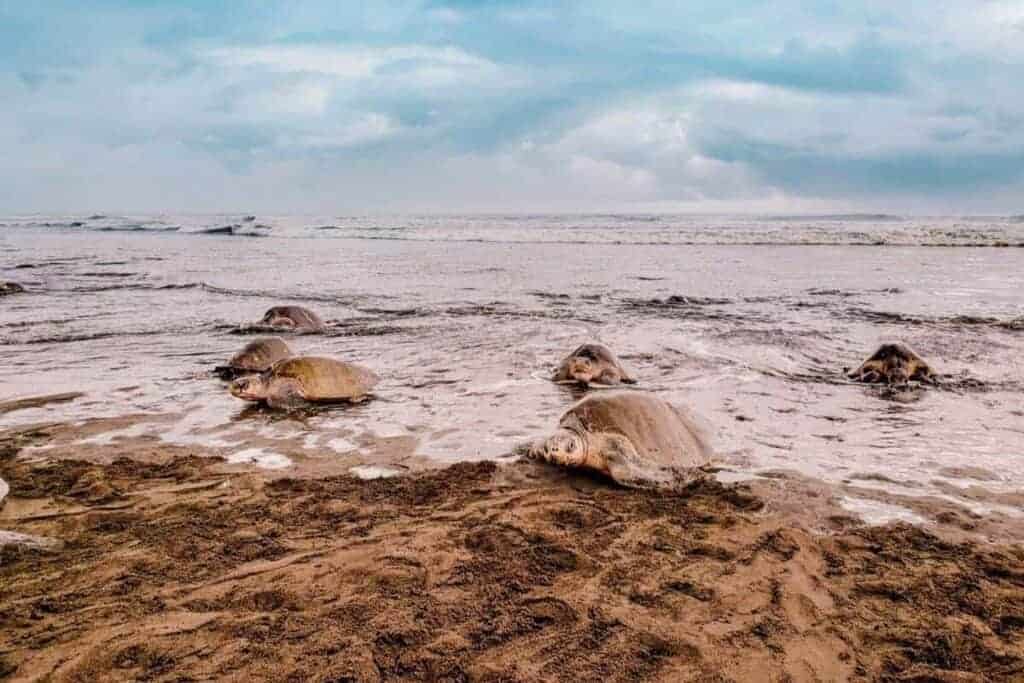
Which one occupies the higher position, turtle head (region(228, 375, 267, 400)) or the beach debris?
turtle head (region(228, 375, 267, 400))

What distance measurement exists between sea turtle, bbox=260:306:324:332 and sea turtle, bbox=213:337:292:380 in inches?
120

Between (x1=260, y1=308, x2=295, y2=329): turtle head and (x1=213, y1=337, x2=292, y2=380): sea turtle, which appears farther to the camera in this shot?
(x1=260, y1=308, x2=295, y2=329): turtle head

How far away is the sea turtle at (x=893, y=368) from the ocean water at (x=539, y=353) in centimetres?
34

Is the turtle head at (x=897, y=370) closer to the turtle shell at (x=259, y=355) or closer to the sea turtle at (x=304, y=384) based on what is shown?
the sea turtle at (x=304, y=384)

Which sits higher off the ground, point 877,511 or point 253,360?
point 253,360

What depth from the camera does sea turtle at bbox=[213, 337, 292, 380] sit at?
840 cm

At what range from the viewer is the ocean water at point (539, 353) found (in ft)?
19.4

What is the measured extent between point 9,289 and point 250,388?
12.9m

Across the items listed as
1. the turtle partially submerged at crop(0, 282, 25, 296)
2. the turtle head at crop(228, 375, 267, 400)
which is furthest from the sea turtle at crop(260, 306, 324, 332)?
the turtle partially submerged at crop(0, 282, 25, 296)

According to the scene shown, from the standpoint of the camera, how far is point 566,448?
5262mm

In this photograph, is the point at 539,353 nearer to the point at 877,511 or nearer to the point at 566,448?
the point at 566,448

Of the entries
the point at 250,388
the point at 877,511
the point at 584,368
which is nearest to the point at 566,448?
the point at 877,511

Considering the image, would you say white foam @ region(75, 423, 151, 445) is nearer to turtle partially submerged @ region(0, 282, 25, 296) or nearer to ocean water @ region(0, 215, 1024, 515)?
ocean water @ region(0, 215, 1024, 515)

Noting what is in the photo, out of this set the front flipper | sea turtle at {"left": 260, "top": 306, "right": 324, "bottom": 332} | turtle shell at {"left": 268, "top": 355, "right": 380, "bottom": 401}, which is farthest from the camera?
sea turtle at {"left": 260, "top": 306, "right": 324, "bottom": 332}
